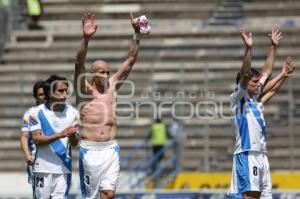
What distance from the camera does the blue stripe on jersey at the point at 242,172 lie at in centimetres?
1308

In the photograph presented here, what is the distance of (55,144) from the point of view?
13.4 m

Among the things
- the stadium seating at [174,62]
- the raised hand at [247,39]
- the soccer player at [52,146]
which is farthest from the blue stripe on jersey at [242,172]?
the stadium seating at [174,62]

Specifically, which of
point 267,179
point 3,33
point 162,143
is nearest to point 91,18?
point 267,179

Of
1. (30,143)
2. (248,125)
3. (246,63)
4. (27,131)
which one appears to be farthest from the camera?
(30,143)

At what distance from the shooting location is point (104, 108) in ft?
41.9

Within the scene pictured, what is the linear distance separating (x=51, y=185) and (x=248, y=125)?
2.66 meters

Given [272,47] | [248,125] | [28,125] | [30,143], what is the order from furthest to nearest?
[30,143] → [28,125] → [272,47] → [248,125]

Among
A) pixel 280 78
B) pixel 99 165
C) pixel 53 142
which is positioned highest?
pixel 280 78

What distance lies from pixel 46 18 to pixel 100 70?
16.0m

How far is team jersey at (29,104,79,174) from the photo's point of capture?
13344 mm

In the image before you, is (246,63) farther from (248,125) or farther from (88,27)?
(88,27)

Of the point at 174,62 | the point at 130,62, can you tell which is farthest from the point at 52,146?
the point at 174,62

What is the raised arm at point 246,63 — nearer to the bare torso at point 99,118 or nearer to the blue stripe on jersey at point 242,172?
the blue stripe on jersey at point 242,172

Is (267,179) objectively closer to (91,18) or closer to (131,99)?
(91,18)
